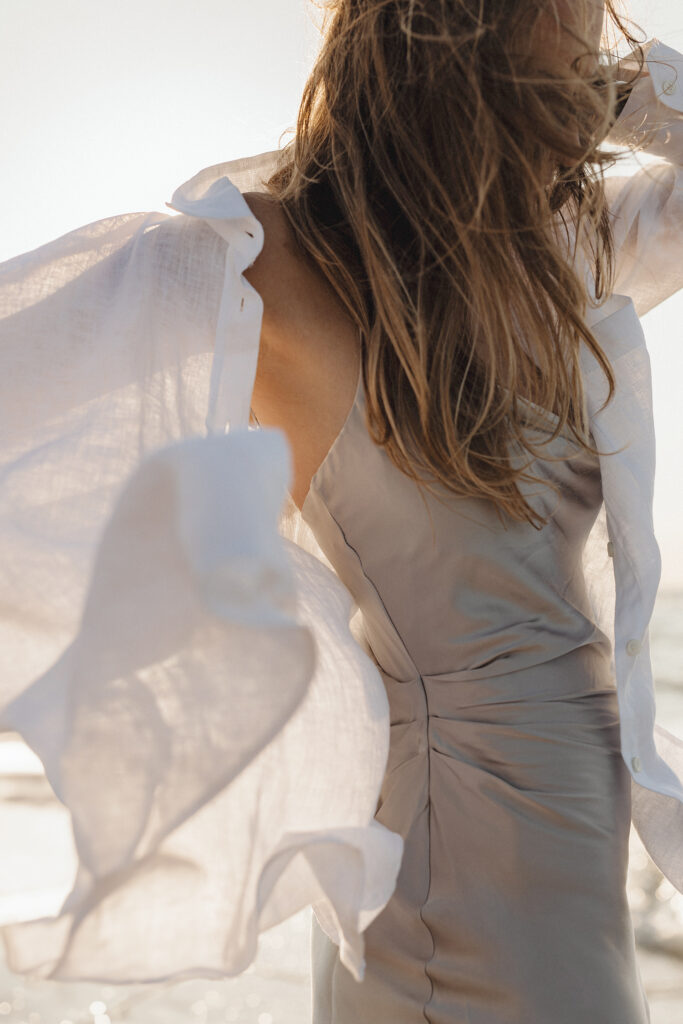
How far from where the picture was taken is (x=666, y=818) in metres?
1.19

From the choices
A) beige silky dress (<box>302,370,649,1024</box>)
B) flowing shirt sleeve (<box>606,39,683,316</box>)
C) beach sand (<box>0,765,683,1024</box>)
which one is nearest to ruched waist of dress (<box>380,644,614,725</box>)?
beige silky dress (<box>302,370,649,1024</box>)

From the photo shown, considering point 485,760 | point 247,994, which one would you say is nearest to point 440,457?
point 485,760

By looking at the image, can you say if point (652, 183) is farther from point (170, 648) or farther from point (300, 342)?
point (170, 648)

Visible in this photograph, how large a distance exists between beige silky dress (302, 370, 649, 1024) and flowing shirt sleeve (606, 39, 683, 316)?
0.45 meters

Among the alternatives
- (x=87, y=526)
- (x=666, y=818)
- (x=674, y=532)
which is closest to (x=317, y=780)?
(x=87, y=526)

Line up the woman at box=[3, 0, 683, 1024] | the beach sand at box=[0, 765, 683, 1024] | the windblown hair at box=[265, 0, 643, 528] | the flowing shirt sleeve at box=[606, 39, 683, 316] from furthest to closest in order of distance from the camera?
the beach sand at box=[0, 765, 683, 1024], the flowing shirt sleeve at box=[606, 39, 683, 316], the windblown hair at box=[265, 0, 643, 528], the woman at box=[3, 0, 683, 1024]

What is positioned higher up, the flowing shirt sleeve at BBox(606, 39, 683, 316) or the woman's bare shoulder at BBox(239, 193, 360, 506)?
the flowing shirt sleeve at BBox(606, 39, 683, 316)

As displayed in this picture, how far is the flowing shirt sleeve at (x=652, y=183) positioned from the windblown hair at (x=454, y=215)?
33 centimetres

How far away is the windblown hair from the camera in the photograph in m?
1.07

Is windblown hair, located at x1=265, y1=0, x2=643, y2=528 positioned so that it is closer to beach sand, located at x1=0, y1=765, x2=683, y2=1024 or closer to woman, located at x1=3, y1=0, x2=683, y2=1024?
woman, located at x1=3, y1=0, x2=683, y2=1024

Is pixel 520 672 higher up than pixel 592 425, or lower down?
lower down

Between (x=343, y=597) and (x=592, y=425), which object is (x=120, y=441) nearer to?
(x=343, y=597)

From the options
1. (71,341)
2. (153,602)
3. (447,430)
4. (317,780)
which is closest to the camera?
(153,602)

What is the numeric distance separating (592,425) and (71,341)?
651 millimetres
